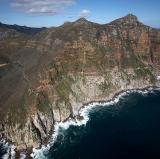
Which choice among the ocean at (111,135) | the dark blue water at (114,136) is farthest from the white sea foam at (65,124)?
the dark blue water at (114,136)

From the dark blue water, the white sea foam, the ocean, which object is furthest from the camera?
the white sea foam

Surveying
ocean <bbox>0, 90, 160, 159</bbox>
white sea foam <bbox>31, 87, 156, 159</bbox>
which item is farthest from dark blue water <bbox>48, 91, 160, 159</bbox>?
white sea foam <bbox>31, 87, 156, 159</bbox>

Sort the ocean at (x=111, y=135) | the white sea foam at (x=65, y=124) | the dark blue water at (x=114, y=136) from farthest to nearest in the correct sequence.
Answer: the white sea foam at (x=65, y=124), the ocean at (x=111, y=135), the dark blue water at (x=114, y=136)

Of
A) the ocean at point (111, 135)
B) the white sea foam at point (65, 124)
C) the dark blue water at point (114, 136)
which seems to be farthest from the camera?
the white sea foam at point (65, 124)

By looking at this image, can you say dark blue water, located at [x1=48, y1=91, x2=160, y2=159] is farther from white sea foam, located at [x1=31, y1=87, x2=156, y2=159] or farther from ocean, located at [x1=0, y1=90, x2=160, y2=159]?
white sea foam, located at [x1=31, y1=87, x2=156, y2=159]

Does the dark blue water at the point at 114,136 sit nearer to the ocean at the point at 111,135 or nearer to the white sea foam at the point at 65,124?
the ocean at the point at 111,135

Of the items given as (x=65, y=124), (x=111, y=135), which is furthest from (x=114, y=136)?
(x=65, y=124)

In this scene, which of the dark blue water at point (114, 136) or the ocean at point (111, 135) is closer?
the dark blue water at point (114, 136)

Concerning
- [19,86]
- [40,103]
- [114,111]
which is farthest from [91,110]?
→ [19,86]
